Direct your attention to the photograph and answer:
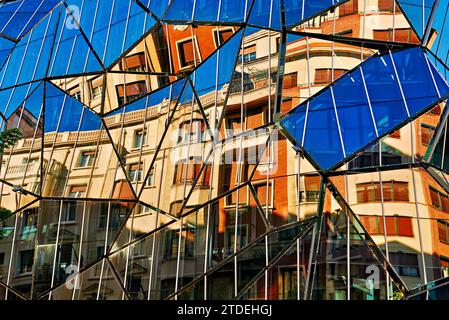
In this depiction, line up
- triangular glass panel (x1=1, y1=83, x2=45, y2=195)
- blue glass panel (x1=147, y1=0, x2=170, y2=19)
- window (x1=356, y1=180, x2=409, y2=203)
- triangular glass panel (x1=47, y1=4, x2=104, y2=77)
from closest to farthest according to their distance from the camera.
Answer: window (x1=356, y1=180, x2=409, y2=203)
triangular glass panel (x1=1, y1=83, x2=45, y2=195)
blue glass panel (x1=147, y1=0, x2=170, y2=19)
triangular glass panel (x1=47, y1=4, x2=104, y2=77)

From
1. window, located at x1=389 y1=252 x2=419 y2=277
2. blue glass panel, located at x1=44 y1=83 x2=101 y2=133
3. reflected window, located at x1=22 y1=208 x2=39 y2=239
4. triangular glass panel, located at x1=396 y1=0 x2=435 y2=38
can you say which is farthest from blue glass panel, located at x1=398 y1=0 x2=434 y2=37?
reflected window, located at x1=22 y1=208 x2=39 y2=239

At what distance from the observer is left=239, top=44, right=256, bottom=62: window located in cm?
1332

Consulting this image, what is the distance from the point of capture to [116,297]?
1311 centimetres

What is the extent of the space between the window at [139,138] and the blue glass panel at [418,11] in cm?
648

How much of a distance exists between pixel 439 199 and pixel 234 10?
633 centimetres

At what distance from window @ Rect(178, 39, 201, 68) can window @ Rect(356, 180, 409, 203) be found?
5002mm

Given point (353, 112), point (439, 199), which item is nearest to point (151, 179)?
point (353, 112)

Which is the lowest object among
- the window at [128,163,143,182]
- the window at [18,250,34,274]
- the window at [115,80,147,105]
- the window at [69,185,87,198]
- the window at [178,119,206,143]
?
the window at [18,250,34,274]

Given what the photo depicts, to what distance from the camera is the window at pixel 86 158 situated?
14.4 metres

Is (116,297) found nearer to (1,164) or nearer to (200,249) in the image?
(200,249)

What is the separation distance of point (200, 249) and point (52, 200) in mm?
4136

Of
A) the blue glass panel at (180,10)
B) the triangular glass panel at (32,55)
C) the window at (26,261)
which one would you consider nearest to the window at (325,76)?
the blue glass panel at (180,10)

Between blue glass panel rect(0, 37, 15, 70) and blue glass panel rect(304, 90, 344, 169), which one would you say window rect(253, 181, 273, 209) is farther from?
blue glass panel rect(0, 37, 15, 70)

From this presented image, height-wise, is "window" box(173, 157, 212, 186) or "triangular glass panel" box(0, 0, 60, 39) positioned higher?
"triangular glass panel" box(0, 0, 60, 39)
